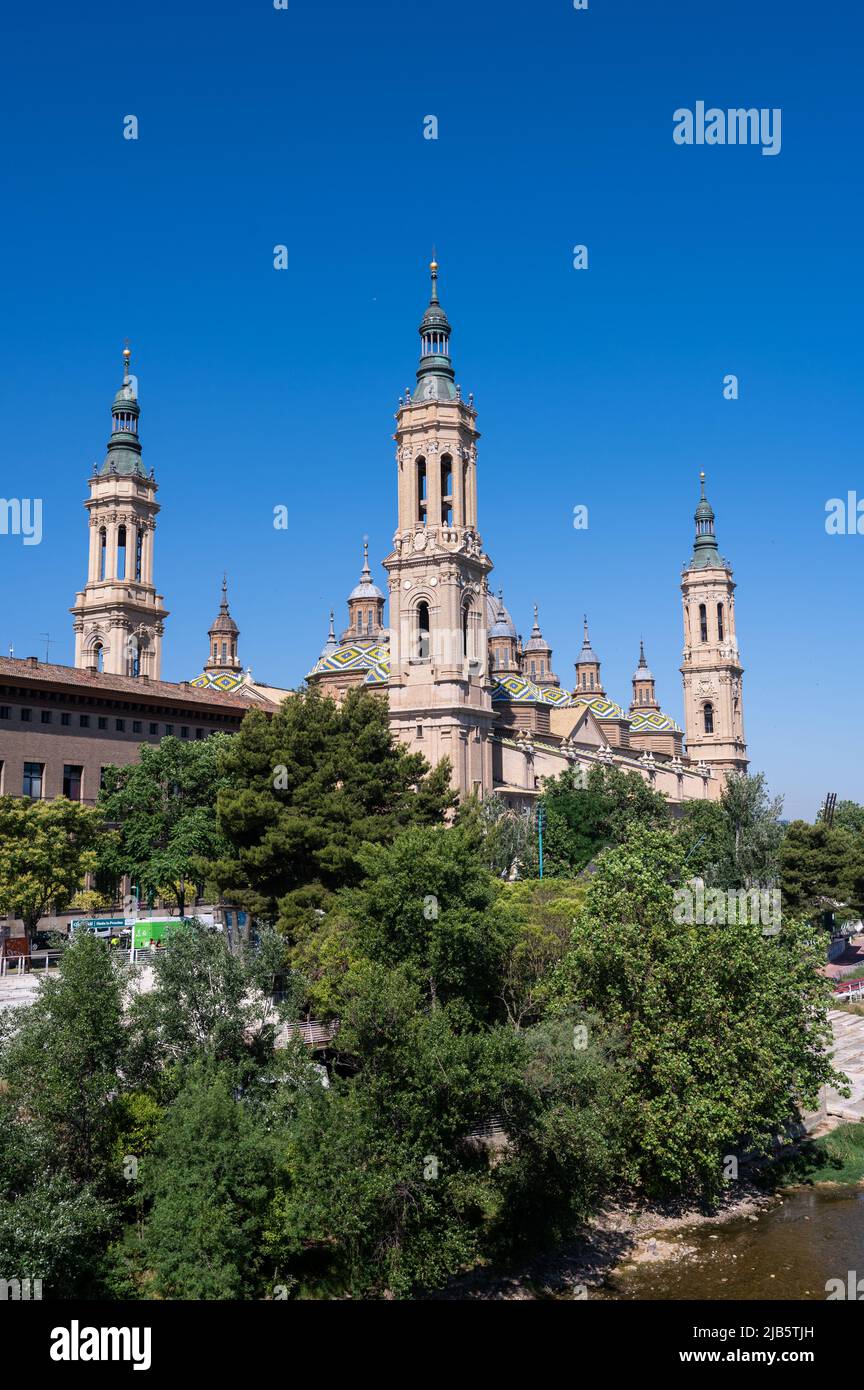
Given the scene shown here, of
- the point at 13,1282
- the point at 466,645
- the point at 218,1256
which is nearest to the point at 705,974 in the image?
the point at 218,1256

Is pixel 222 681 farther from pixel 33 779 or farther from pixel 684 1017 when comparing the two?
pixel 684 1017

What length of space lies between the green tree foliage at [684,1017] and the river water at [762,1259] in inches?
61.4

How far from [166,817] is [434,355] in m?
45.9

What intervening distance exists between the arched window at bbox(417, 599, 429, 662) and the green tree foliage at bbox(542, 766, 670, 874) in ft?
42.3

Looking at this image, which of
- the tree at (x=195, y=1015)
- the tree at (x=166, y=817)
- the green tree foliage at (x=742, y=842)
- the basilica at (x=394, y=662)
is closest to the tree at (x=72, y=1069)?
the tree at (x=195, y=1015)

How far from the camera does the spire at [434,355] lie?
80.4 meters

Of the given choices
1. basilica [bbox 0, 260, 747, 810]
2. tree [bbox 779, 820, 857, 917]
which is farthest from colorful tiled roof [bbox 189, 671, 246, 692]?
tree [bbox 779, 820, 857, 917]

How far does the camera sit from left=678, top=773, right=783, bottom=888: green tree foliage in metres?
60.9

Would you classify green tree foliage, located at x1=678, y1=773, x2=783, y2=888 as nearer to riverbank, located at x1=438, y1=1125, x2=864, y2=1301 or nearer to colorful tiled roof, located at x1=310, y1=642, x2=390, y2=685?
riverbank, located at x1=438, y1=1125, x2=864, y2=1301

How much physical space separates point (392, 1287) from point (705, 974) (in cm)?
1277

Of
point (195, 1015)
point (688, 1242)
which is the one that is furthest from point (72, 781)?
point (688, 1242)

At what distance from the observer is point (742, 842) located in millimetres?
63031

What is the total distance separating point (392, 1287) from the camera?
22797mm

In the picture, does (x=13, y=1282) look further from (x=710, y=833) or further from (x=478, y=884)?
(x=710, y=833)
